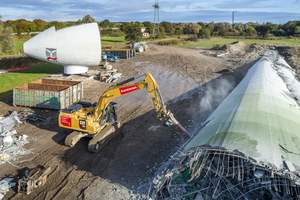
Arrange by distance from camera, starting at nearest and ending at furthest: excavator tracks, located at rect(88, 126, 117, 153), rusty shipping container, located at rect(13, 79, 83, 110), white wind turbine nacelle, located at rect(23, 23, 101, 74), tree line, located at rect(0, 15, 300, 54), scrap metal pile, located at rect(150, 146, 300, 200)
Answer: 1. scrap metal pile, located at rect(150, 146, 300, 200)
2. excavator tracks, located at rect(88, 126, 117, 153)
3. rusty shipping container, located at rect(13, 79, 83, 110)
4. white wind turbine nacelle, located at rect(23, 23, 101, 74)
5. tree line, located at rect(0, 15, 300, 54)

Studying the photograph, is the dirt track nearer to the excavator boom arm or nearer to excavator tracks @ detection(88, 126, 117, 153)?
excavator tracks @ detection(88, 126, 117, 153)

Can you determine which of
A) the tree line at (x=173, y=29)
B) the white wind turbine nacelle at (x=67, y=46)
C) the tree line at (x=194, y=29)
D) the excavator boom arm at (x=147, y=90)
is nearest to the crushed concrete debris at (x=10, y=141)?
the excavator boom arm at (x=147, y=90)

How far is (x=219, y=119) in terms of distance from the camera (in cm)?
1244

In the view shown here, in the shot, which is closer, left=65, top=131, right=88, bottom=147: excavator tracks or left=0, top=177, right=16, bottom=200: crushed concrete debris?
left=0, top=177, right=16, bottom=200: crushed concrete debris

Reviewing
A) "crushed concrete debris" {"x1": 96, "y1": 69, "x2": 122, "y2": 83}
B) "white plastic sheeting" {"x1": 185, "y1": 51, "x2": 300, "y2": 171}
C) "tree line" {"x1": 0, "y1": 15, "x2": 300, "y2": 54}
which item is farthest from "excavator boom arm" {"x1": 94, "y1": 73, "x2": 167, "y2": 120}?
"tree line" {"x1": 0, "y1": 15, "x2": 300, "y2": 54}

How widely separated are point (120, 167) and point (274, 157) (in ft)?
26.2

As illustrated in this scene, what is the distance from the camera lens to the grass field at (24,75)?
97.0ft

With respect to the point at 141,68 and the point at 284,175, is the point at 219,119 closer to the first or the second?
the point at 284,175

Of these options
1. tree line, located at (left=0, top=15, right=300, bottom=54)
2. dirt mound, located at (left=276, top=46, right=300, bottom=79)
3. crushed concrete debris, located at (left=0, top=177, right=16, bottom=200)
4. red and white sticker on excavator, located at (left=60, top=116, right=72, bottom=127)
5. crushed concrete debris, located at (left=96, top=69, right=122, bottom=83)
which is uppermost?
tree line, located at (left=0, top=15, right=300, bottom=54)

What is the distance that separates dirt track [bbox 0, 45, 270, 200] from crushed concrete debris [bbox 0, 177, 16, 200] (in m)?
0.31

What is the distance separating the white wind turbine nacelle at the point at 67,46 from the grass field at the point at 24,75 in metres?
2.62

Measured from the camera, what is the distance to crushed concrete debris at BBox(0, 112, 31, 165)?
1614cm

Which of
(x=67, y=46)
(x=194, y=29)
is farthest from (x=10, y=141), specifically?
(x=194, y=29)

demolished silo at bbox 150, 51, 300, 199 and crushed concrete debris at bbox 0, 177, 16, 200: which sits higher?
demolished silo at bbox 150, 51, 300, 199
